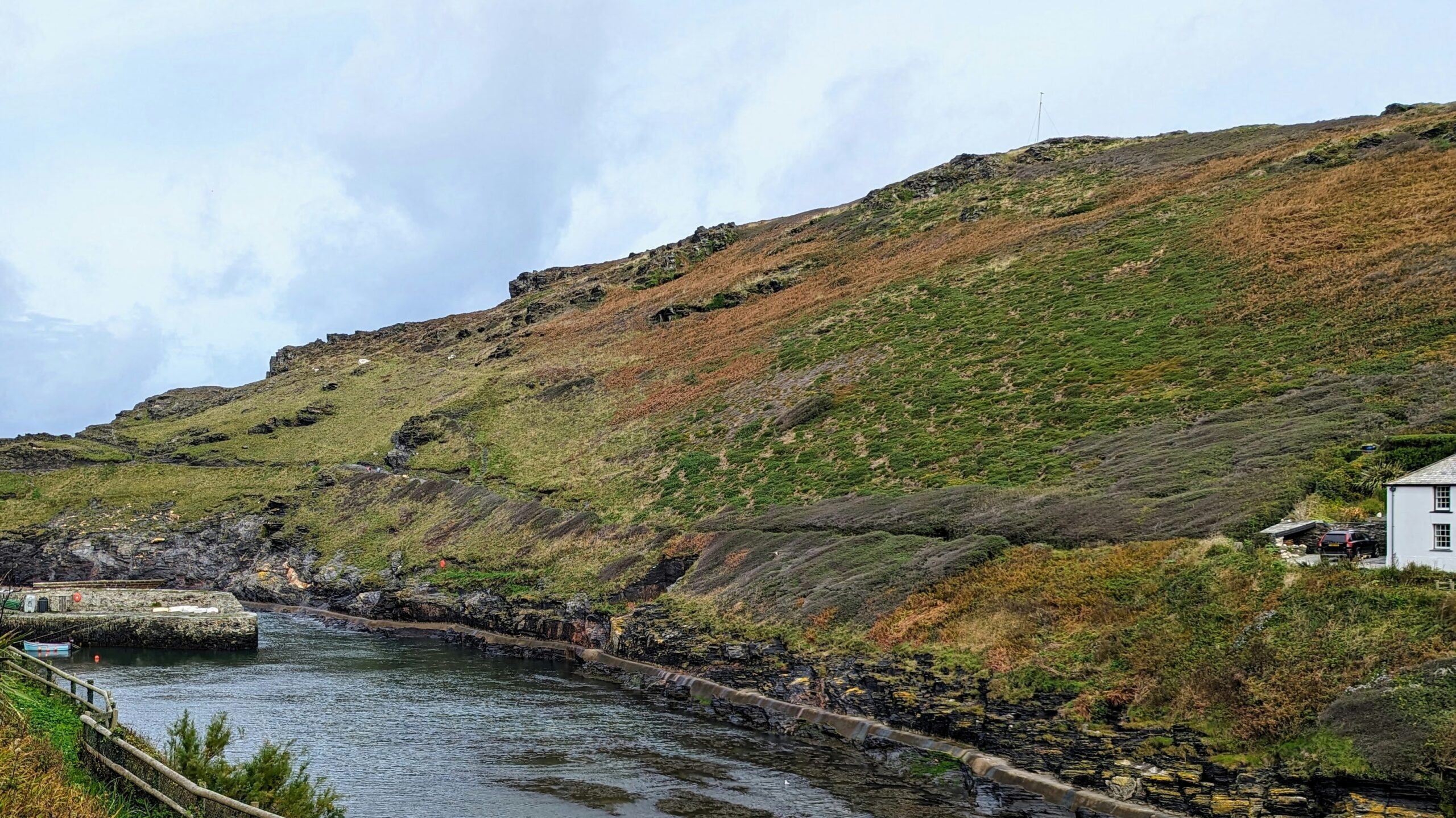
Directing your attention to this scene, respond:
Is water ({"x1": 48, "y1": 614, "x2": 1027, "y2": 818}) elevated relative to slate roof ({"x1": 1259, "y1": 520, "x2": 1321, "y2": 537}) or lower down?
lower down

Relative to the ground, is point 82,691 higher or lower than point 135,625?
higher

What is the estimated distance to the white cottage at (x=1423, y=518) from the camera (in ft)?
81.8

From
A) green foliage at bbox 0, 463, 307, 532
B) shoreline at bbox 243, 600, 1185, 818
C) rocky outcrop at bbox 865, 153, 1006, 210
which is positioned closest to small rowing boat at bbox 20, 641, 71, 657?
shoreline at bbox 243, 600, 1185, 818

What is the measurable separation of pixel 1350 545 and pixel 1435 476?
305cm

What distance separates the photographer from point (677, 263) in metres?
122

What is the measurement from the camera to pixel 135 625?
172 feet

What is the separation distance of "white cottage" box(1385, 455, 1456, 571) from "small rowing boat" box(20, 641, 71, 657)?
1999 inches

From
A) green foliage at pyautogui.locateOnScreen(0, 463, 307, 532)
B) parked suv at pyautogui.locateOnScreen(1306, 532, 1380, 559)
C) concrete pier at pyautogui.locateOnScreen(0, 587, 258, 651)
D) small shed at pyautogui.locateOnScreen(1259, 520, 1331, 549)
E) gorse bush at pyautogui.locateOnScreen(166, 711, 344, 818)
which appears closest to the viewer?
gorse bush at pyautogui.locateOnScreen(166, 711, 344, 818)

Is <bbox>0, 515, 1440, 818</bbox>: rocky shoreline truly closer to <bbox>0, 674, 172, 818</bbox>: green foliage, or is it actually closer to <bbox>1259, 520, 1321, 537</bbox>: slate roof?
<bbox>1259, 520, 1321, 537</bbox>: slate roof

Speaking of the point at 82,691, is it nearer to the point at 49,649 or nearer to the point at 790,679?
the point at 790,679

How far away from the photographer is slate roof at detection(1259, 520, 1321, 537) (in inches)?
1144

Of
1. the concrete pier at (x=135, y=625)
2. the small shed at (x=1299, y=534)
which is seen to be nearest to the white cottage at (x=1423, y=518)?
the small shed at (x=1299, y=534)

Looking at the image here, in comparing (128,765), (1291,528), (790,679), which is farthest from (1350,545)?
(128,765)

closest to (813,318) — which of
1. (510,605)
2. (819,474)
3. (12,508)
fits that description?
(819,474)
